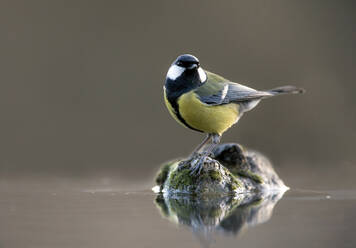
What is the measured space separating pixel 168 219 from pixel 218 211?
19.1 inches

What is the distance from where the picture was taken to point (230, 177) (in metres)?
5.46

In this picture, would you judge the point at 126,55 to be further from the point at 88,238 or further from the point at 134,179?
the point at 88,238

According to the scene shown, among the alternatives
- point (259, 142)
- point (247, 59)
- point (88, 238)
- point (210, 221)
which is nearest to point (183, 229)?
point (210, 221)

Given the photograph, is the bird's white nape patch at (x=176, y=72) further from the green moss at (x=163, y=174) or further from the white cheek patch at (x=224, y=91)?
the green moss at (x=163, y=174)

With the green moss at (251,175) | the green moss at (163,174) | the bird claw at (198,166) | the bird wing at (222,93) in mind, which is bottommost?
the green moss at (163,174)

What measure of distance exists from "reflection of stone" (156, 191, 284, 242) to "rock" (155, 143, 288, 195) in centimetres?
10

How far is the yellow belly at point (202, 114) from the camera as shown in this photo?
213 inches

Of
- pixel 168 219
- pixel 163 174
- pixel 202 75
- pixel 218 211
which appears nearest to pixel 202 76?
pixel 202 75

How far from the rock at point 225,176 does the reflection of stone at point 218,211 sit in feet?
0.34

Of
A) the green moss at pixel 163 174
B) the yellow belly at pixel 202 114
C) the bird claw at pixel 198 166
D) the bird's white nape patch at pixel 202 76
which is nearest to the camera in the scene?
the bird claw at pixel 198 166

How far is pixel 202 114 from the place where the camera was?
5.45 metres

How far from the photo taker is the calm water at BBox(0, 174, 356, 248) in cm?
360

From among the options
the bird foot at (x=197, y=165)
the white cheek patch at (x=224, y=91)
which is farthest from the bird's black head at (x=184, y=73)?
the bird foot at (x=197, y=165)

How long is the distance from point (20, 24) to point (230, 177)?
8790mm
